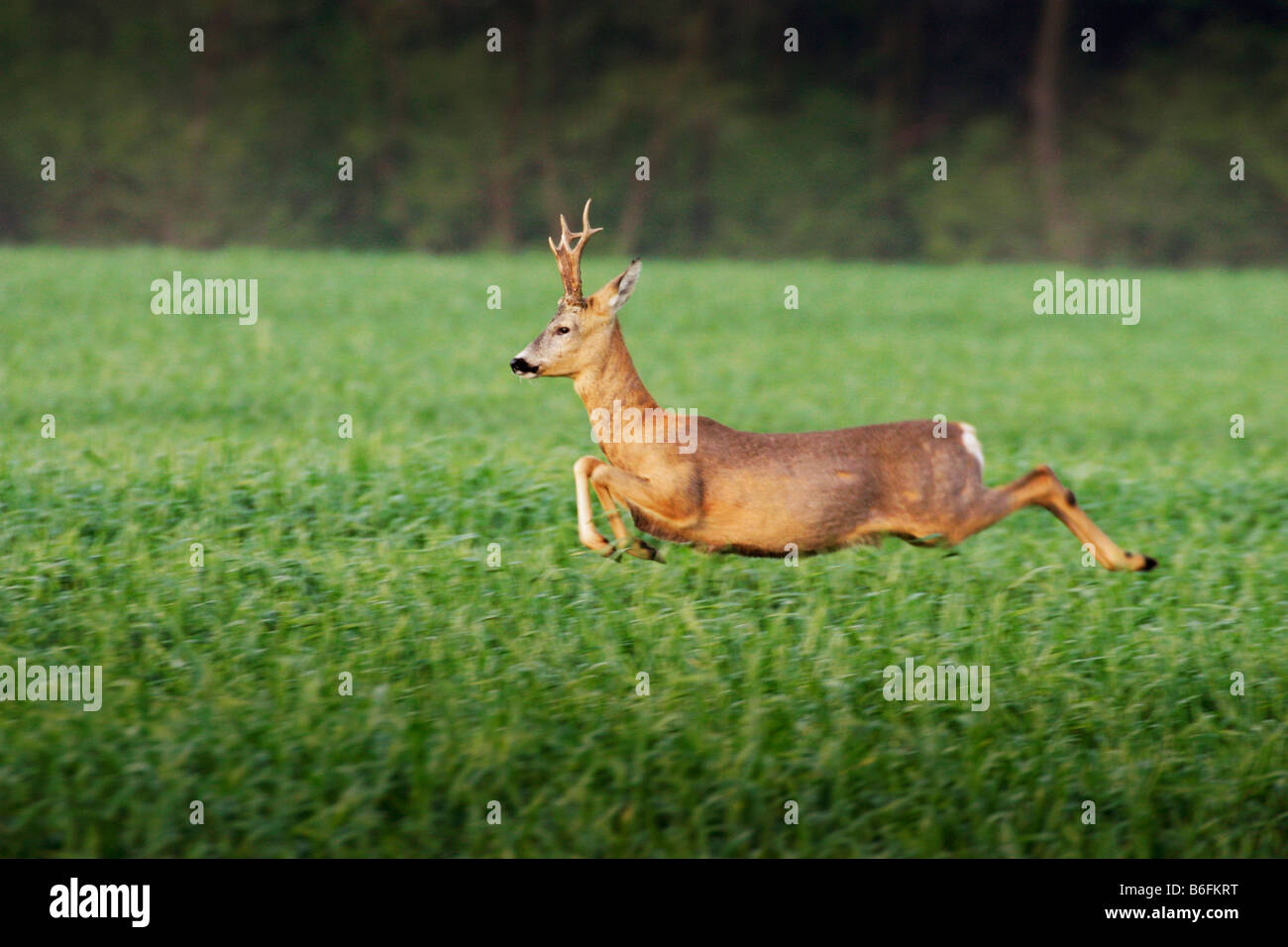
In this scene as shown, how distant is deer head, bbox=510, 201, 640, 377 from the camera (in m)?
7.37

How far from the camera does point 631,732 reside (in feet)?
20.2

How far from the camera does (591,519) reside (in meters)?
7.51

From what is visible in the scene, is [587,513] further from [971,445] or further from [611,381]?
[971,445]

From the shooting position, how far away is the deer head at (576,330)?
7367 millimetres

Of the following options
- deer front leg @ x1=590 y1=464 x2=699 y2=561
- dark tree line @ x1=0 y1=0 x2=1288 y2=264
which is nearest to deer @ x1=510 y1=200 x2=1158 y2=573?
deer front leg @ x1=590 y1=464 x2=699 y2=561

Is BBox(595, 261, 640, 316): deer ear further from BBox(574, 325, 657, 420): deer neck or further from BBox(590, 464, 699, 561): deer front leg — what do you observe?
BBox(590, 464, 699, 561): deer front leg

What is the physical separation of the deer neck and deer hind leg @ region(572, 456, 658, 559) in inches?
10.5

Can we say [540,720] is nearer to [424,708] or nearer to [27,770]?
[424,708]

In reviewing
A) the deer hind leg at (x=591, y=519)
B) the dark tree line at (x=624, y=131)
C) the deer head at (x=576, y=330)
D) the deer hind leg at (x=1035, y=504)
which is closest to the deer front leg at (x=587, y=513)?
the deer hind leg at (x=591, y=519)

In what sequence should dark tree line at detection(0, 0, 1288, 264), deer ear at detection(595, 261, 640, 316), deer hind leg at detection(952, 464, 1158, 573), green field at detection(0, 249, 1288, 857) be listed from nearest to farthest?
green field at detection(0, 249, 1288, 857), deer ear at detection(595, 261, 640, 316), deer hind leg at detection(952, 464, 1158, 573), dark tree line at detection(0, 0, 1288, 264)

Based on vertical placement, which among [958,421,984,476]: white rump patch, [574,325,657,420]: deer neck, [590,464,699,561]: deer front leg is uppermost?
[574,325,657,420]: deer neck

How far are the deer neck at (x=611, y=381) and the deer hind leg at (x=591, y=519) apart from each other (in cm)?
27

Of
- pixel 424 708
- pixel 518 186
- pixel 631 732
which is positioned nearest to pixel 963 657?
pixel 631 732
